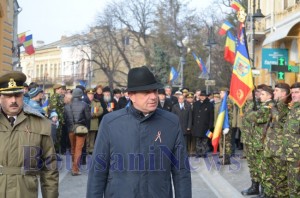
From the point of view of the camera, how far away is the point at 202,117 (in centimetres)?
1617

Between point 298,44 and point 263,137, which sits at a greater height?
point 298,44

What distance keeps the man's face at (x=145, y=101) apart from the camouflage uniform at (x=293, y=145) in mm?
3337

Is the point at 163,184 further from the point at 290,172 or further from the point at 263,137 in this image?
the point at 263,137

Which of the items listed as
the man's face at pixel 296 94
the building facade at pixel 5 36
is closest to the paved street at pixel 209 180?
the man's face at pixel 296 94

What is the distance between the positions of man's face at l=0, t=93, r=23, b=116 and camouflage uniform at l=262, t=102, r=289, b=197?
435 cm

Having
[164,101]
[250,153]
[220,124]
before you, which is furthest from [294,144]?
[164,101]

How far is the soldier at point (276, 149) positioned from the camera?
326 inches

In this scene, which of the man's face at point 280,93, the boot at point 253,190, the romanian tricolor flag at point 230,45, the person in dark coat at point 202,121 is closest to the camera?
the man's face at point 280,93

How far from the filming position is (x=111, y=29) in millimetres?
62469

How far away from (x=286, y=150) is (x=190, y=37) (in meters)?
49.3

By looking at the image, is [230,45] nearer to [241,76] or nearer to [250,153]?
A: [241,76]

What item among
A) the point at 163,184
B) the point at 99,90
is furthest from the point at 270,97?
the point at 99,90

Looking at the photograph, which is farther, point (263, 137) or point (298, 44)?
point (298, 44)

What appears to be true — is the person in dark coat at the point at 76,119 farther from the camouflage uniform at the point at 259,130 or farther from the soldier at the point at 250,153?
the camouflage uniform at the point at 259,130
